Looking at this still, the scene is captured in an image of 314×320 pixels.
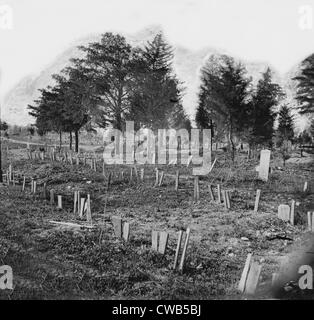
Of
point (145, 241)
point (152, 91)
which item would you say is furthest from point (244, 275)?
point (152, 91)

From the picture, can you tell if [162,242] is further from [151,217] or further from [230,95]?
[230,95]

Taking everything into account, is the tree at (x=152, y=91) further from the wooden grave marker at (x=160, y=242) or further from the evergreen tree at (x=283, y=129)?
the wooden grave marker at (x=160, y=242)

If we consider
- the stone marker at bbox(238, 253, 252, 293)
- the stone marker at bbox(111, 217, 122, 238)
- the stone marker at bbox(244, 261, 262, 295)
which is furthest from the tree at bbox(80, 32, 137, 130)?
→ the stone marker at bbox(244, 261, 262, 295)

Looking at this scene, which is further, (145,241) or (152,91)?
(152,91)

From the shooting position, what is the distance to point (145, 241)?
1041cm

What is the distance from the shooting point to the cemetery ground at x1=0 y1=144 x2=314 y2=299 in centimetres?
791

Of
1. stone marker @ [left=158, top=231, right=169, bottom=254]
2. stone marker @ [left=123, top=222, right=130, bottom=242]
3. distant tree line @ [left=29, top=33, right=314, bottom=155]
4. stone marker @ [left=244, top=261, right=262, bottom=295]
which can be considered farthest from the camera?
distant tree line @ [left=29, top=33, right=314, bottom=155]

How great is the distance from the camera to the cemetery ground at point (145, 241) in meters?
7.91

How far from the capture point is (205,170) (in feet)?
77.0

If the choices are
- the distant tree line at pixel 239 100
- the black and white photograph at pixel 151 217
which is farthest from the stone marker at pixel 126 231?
the distant tree line at pixel 239 100

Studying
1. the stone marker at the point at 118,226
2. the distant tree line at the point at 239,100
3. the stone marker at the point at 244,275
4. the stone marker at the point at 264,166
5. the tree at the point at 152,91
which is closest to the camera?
the stone marker at the point at 244,275

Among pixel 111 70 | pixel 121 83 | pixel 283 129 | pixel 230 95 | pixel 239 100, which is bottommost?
pixel 283 129

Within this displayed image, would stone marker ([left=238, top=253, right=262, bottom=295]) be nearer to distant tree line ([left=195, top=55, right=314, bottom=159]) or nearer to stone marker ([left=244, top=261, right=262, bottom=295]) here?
stone marker ([left=244, top=261, right=262, bottom=295])

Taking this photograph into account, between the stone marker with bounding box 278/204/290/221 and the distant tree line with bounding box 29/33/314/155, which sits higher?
the distant tree line with bounding box 29/33/314/155
